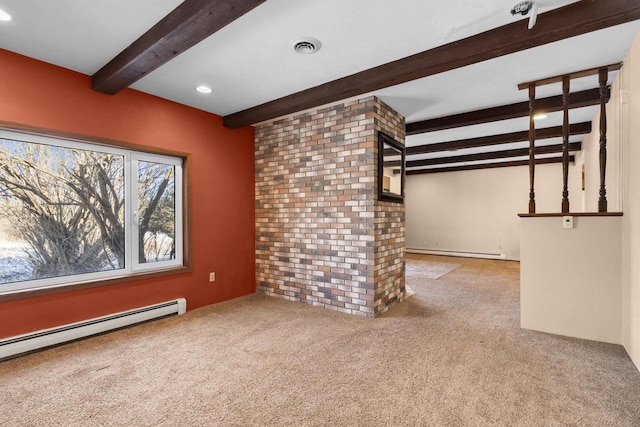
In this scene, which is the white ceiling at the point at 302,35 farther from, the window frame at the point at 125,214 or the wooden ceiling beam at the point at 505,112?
the window frame at the point at 125,214

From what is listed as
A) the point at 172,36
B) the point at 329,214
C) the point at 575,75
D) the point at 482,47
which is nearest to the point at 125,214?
the point at 172,36

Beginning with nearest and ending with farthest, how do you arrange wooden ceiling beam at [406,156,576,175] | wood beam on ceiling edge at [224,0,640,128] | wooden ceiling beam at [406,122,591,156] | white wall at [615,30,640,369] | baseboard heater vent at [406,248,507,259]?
wood beam on ceiling edge at [224,0,640,128]
white wall at [615,30,640,369]
wooden ceiling beam at [406,122,591,156]
wooden ceiling beam at [406,156,576,175]
baseboard heater vent at [406,248,507,259]

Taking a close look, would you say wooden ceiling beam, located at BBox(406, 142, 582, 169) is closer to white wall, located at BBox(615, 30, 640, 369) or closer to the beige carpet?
white wall, located at BBox(615, 30, 640, 369)

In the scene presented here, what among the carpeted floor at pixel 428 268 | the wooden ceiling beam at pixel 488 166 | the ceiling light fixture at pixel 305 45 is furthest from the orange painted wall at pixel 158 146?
the wooden ceiling beam at pixel 488 166

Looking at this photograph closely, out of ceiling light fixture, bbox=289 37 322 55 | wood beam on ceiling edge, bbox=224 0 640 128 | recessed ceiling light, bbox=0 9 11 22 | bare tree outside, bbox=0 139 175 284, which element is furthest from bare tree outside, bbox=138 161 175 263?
ceiling light fixture, bbox=289 37 322 55

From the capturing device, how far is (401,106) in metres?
3.71

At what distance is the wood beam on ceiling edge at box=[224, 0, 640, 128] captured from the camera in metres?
1.89

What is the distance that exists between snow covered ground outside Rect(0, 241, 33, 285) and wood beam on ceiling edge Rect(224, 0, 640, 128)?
8.99ft

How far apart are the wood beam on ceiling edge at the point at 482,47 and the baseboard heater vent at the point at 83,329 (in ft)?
8.44

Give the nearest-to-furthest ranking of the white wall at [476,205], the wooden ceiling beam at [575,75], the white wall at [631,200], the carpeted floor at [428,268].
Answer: the white wall at [631,200], the wooden ceiling beam at [575,75], the carpeted floor at [428,268], the white wall at [476,205]

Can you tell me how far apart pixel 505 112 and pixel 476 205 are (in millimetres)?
4601

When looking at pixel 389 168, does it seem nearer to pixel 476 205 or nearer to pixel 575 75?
pixel 575 75

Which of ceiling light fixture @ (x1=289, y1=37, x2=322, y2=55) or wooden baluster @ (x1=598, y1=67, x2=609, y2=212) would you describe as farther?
wooden baluster @ (x1=598, y1=67, x2=609, y2=212)

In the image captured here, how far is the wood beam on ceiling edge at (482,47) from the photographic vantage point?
1.89m
